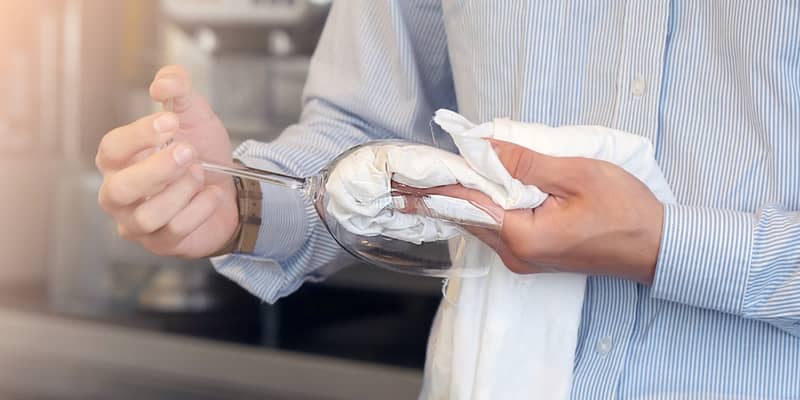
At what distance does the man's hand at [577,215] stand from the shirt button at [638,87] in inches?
4.6

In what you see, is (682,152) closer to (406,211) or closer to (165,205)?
(406,211)

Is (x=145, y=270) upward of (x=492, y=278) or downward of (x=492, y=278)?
downward

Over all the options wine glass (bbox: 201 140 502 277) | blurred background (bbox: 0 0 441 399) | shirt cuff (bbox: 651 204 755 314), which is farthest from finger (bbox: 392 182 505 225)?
blurred background (bbox: 0 0 441 399)

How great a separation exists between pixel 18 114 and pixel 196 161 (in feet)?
5.77

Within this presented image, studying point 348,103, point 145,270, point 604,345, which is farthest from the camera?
point 145,270

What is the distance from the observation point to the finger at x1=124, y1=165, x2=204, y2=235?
684 mm

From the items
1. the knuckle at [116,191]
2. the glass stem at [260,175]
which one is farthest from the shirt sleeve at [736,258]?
the knuckle at [116,191]

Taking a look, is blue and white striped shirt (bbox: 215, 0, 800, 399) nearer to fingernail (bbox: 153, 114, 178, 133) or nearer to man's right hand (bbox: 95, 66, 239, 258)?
man's right hand (bbox: 95, 66, 239, 258)

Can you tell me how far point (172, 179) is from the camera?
67 centimetres

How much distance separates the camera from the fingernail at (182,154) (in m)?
0.65

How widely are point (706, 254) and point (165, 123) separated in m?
0.38

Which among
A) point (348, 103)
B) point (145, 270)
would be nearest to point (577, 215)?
point (348, 103)

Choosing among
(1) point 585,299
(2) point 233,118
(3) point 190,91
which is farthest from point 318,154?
(2) point 233,118

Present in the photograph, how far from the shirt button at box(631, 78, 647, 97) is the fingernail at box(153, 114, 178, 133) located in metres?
0.35
